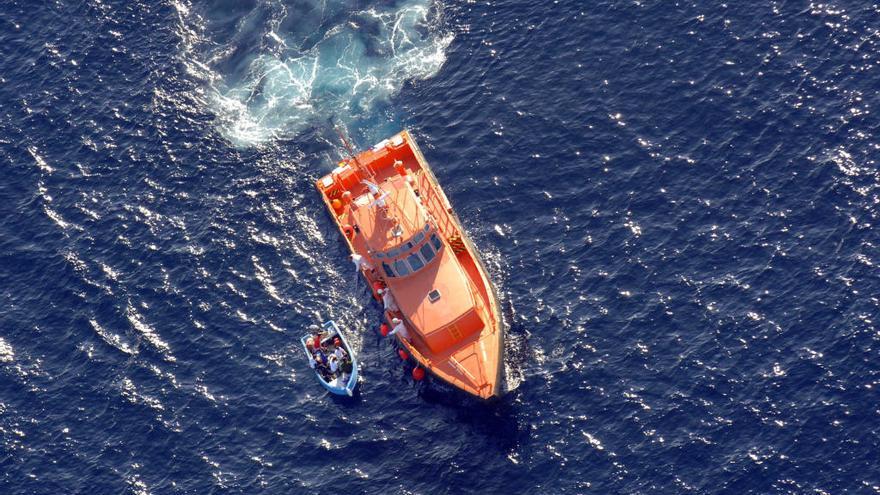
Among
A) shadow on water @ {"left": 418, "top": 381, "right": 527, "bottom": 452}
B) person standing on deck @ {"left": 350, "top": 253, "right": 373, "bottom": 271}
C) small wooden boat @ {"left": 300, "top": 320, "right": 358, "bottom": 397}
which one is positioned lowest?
shadow on water @ {"left": 418, "top": 381, "right": 527, "bottom": 452}

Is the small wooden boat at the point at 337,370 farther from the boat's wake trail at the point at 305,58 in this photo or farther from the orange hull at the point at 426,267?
the boat's wake trail at the point at 305,58

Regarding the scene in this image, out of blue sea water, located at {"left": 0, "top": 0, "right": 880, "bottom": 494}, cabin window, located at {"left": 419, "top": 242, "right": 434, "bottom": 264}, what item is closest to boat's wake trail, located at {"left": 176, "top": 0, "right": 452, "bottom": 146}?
blue sea water, located at {"left": 0, "top": 0, "right": 880, "bottom": 494}

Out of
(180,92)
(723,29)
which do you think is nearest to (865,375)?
(723,29)

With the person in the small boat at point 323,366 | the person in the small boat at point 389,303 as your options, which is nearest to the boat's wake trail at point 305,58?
the person in the small boat at point 389,303

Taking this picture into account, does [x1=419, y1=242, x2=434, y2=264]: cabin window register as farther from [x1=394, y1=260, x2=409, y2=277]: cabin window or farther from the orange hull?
[x1=394, y1=260, x2=409, y2=277]: cabin window

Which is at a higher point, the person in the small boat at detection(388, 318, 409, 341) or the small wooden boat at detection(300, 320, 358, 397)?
the person in the small boat at detection(388, 318, 409, 341)

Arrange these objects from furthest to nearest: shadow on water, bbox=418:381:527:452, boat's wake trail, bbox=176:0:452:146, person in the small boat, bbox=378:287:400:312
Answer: boat's wake trail, bbox=176:0:452:146
person in the small boat, bbox=378:287:400:312
shadow on water, bbox=418:381:527:452

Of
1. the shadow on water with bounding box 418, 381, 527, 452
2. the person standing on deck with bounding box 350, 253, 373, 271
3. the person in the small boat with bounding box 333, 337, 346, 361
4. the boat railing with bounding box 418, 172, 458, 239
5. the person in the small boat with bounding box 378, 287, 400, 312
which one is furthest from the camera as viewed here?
the boat railing with bounding box 418, 172, 458, 239

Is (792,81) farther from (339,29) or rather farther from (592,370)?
(339,29)
